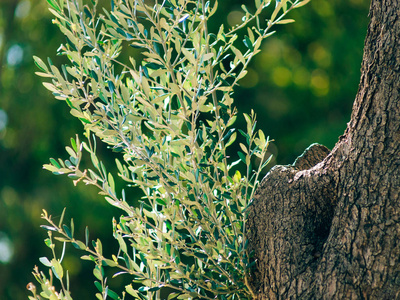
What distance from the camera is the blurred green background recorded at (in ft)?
10.8

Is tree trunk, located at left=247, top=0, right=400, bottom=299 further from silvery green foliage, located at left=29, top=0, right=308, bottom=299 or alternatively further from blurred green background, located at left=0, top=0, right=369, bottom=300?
blurred green background, located at left=0, top=0, right=369, bottom=300

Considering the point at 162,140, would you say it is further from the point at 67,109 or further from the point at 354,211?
the point at 67,109

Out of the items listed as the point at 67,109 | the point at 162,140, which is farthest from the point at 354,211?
the point at 67,109

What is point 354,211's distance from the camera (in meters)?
0.78

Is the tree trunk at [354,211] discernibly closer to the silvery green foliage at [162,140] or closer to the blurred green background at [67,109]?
the silvery green foliage at [162,140]

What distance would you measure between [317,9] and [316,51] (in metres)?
0.34

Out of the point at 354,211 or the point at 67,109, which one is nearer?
the point at 354,211

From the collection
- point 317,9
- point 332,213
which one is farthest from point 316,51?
point 332,213

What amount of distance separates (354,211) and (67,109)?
2935mm

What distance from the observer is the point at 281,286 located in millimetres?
842

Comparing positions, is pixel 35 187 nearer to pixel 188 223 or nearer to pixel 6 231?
pixel 6 231

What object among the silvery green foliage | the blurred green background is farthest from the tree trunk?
the blurred green background

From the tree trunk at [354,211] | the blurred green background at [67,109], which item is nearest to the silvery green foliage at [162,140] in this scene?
the tree trunk at [354,211]

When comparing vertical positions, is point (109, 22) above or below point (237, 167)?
above
